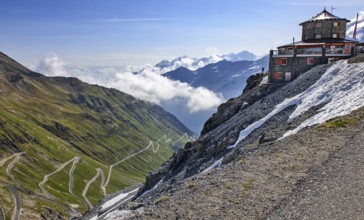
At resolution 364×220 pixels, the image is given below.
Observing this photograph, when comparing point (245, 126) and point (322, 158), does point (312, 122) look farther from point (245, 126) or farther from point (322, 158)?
point (245, 126)

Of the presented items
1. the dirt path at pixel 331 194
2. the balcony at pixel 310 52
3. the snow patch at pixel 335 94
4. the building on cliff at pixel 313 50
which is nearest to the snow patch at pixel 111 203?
the building on cliff at pixel 313 50

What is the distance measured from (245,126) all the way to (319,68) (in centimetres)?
1732

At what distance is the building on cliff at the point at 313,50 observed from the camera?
6538cm

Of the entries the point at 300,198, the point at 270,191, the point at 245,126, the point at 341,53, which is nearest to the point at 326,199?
the point at 300,198

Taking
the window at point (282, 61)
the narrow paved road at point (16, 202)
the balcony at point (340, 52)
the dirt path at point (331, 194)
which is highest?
the balcony at point (340, 52)

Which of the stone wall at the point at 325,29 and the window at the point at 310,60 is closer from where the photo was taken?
the window at the point at 310,60

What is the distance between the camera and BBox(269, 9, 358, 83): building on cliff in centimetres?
6538

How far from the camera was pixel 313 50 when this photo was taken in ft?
230

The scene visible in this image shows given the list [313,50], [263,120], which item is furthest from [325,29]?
[263,120]

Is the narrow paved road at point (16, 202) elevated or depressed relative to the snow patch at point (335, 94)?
depressed

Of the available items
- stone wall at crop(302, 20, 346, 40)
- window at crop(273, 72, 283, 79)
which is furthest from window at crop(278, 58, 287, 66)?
stone wall at crop(302, 20, 346, 40)

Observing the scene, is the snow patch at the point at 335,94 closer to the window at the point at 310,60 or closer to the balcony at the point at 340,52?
the balcony at the point at 340,52

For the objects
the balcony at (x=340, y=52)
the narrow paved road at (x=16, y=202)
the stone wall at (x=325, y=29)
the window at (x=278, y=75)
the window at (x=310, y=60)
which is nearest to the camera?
the balcony at (x=340, y=52)

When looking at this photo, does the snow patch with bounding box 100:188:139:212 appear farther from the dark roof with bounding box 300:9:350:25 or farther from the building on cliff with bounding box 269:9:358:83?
the dark roof with bounding box 300:9:350:25
